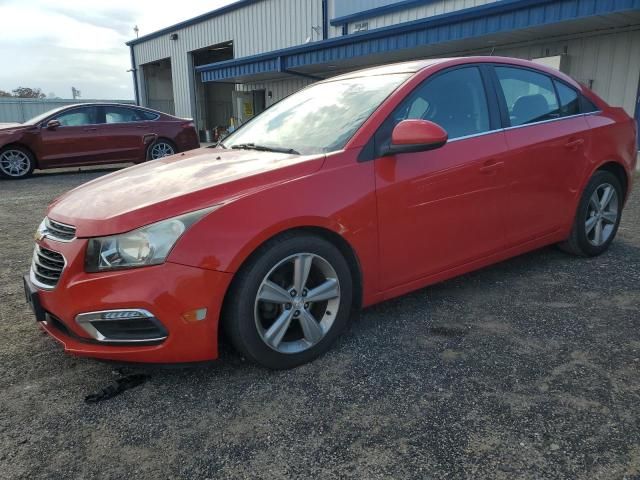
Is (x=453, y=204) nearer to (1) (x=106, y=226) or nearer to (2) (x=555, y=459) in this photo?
(2) (x=555, y=459)

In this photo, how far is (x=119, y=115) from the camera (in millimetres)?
10859

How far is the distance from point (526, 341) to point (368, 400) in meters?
1.09

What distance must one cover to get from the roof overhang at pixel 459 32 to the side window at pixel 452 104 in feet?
19.2

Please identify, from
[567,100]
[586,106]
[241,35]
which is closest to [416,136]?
[567,100]

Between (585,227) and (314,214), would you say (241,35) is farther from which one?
(314,214)

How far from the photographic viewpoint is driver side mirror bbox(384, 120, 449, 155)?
8.77 feet

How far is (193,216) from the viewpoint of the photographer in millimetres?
2264

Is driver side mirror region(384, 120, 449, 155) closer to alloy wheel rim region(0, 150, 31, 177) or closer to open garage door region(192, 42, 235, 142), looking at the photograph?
alloy wheel rim region(0, 150, 31, 177)

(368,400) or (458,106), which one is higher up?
(458,106)

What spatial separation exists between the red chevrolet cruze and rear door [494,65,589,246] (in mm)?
14

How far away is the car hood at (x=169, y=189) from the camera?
2293 millimetres

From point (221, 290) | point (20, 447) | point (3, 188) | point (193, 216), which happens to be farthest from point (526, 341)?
point (3, 188)

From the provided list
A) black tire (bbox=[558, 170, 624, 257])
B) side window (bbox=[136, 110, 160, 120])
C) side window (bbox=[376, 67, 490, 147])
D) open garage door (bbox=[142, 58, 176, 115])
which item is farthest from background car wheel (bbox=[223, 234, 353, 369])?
open garage door (bbox=[142, 58, 176, 115])

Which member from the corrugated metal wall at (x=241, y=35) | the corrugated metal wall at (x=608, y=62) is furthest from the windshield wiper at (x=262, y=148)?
the corrugated metal wall at (x=241, y=35)
